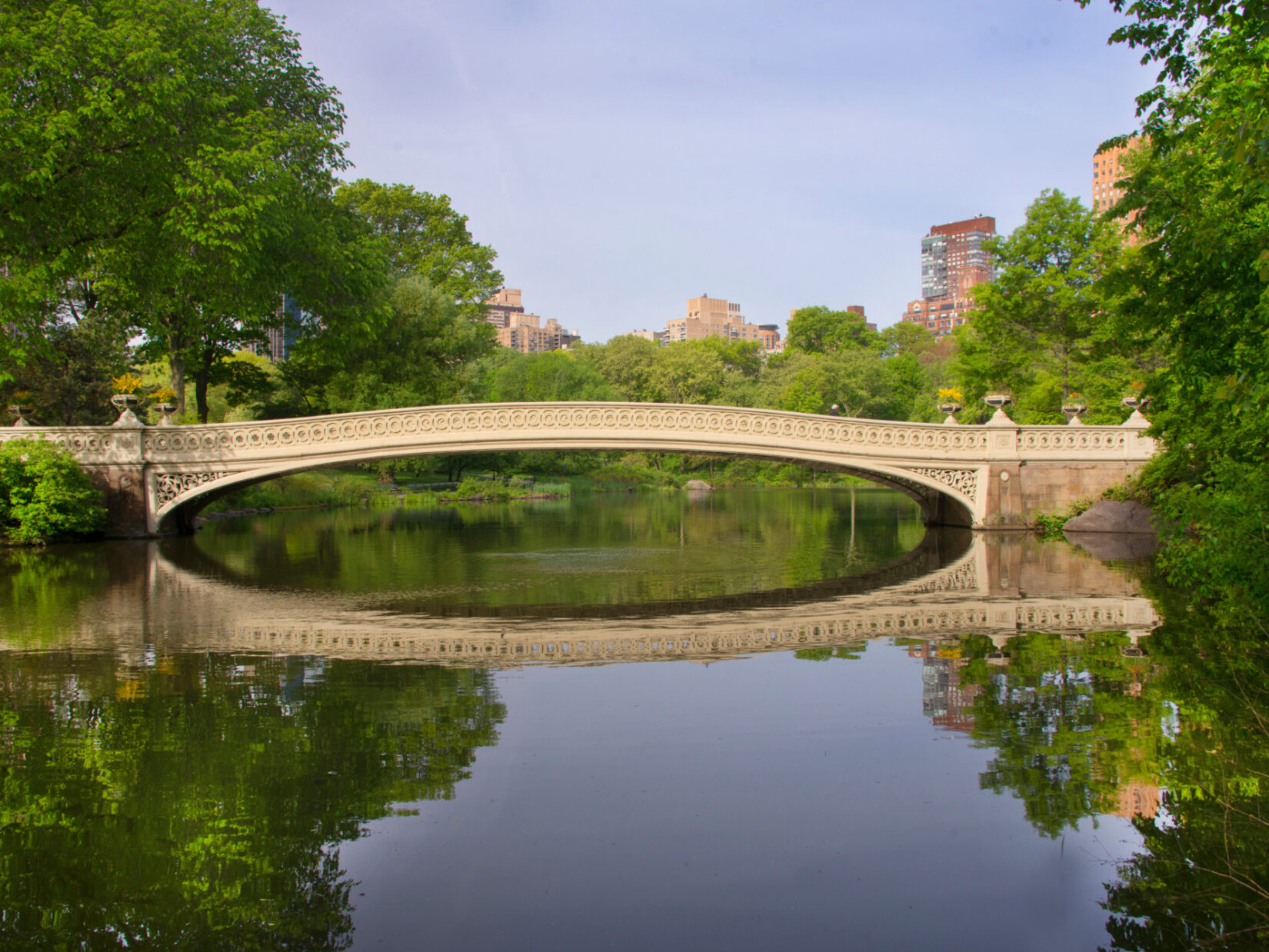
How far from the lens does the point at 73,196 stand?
45.3 feet

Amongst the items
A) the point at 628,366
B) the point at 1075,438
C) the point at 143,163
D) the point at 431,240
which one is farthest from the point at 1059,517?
the point at 628,366

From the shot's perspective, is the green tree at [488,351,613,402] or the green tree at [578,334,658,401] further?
the green tree at [578,334,658,401]

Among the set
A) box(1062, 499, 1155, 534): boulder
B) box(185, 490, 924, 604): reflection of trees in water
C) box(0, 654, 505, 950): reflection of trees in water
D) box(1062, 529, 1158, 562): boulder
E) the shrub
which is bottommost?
box(185, 490, 924, 604): reflection of trees in water

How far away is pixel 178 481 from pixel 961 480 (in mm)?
15733

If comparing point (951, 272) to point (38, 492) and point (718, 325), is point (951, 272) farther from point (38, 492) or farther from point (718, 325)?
point (38, 492)

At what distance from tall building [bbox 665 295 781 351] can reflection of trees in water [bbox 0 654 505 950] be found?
123450 mm

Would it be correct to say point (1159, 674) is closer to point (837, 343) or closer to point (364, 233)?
point (364, 233)

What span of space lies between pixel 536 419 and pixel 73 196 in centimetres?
819

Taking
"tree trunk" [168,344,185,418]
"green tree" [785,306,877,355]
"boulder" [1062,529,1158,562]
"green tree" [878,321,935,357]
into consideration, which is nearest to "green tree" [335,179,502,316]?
"tree trunk" [168,344,185,418]

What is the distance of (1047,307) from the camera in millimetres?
25578

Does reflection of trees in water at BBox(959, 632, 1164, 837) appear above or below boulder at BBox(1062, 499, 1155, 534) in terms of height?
below

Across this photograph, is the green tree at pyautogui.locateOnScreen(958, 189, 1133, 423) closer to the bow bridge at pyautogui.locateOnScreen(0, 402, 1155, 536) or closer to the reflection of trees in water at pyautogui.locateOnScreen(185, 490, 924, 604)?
the reflection of trees in water at pyautogui.locateOnScreen(185, 490, 924, 604)

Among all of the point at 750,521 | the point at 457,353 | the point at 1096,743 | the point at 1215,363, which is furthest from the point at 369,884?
the point at 457,353

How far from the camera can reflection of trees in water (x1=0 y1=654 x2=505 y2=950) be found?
3123 millimetres
